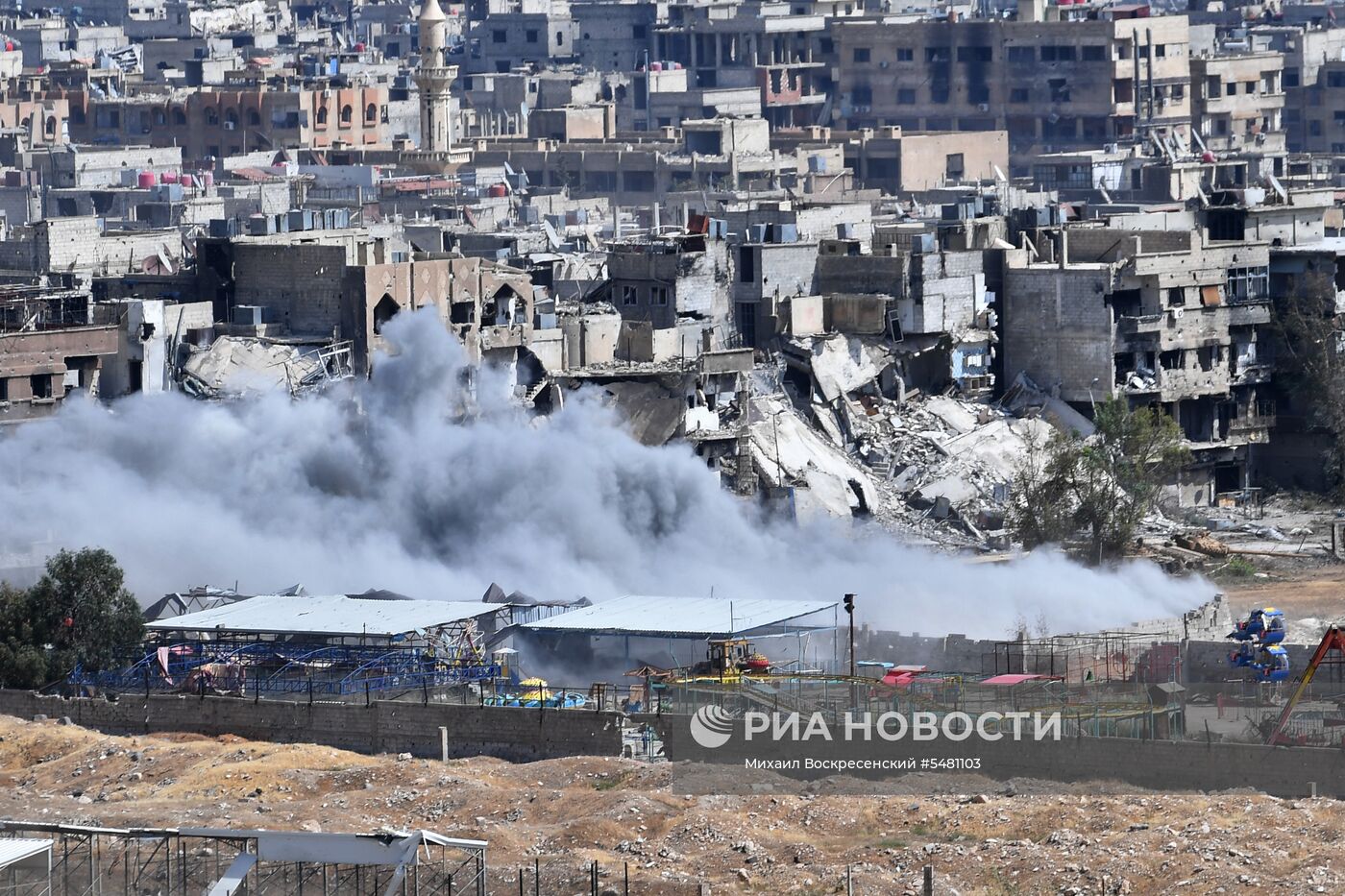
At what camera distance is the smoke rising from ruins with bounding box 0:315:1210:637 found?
2363 inches

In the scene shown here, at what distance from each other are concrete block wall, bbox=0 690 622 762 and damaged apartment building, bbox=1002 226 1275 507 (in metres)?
24.2

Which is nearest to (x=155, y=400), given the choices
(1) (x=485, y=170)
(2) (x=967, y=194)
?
(2) (x=967, y=194)

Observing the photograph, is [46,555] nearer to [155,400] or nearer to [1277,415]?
[155,400]

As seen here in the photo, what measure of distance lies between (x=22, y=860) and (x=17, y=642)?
48.0 feet

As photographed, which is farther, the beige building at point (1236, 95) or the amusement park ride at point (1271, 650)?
the beige building at point (1236, 95)

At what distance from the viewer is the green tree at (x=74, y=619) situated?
5272 cm

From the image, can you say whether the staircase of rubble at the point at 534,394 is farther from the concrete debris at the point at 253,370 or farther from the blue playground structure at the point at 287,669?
the blue playground structure at the point at 287,669

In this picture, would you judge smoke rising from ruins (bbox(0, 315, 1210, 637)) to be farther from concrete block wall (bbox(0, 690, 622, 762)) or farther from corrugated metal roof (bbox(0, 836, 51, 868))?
corrugated metal roof (bbox(0, 836, 51, 868))

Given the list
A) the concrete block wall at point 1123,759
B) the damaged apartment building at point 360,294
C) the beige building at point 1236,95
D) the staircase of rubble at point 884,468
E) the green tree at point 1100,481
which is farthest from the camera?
the beige building at point 1236,95

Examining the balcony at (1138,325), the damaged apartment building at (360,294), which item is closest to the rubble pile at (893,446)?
the balcony at (1138,325)

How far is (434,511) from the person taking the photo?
62.5m

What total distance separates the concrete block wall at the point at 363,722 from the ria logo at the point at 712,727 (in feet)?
7.56

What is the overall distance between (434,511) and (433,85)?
5000 cm

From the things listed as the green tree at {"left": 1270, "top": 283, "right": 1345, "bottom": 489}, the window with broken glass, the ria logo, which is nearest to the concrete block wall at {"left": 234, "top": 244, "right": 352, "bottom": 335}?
the window with broken glass
